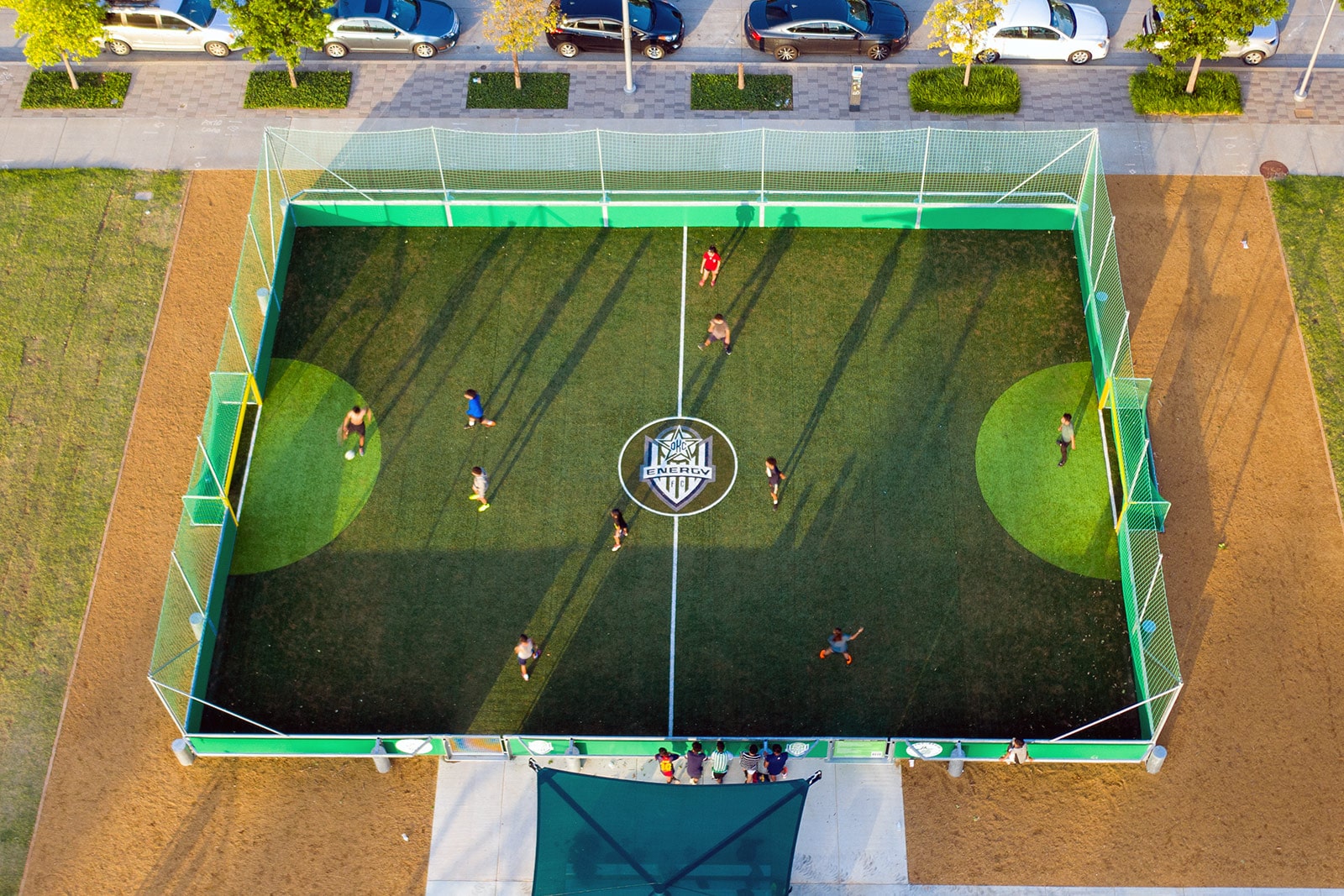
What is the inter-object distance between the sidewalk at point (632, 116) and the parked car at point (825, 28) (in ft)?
1.70

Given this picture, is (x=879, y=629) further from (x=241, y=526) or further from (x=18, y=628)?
(x=18, y=628)

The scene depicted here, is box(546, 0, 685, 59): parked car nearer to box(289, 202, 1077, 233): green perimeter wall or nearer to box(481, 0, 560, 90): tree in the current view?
box(481, 0, 560, 90): tree

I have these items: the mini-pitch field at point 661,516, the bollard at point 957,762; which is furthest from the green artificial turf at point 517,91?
the bollard at point 957,762

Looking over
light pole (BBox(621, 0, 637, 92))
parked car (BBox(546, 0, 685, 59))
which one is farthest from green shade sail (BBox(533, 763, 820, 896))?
parked car (BBox(546, 0, 685, 59))

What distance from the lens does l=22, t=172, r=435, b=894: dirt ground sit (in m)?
23.0

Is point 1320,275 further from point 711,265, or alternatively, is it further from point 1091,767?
point 711,265

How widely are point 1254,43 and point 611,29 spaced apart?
1657 centimetres

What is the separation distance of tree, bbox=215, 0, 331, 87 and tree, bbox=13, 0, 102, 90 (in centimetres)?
329

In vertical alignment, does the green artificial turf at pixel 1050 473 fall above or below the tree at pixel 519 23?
below

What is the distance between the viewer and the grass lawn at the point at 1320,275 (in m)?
28.1

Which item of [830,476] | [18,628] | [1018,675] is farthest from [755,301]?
[18,628]

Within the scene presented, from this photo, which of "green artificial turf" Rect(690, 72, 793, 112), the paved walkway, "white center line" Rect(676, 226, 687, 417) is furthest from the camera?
"green artificial turf" Rect(690, 72, 793, 112)

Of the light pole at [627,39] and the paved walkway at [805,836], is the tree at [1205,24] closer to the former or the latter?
the light pole at [627,39]

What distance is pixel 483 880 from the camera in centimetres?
2292
